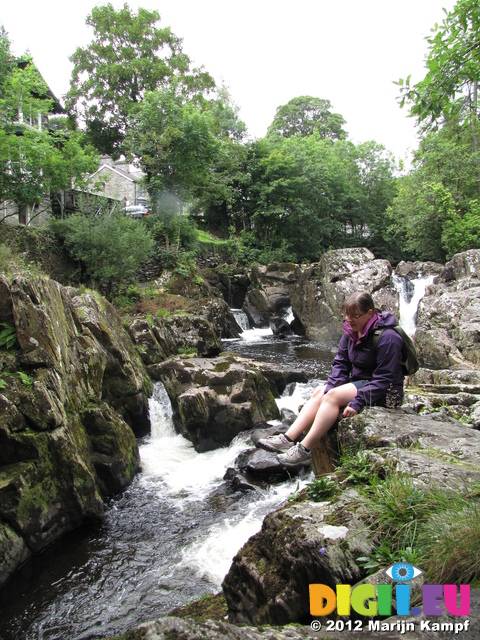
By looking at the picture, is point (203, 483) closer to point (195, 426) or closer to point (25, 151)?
point (195, 426)

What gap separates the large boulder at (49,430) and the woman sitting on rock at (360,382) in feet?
10.7

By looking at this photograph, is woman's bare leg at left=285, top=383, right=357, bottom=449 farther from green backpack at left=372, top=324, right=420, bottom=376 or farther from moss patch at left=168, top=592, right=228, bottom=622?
moss patch at left=168, top=592, right=228, bottom=622

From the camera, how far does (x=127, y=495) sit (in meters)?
6.79

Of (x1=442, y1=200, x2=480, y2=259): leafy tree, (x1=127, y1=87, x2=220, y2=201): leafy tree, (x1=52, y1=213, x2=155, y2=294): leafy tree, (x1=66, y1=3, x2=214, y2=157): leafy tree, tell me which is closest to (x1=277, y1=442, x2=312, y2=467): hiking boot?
(x1=52, y1=213, x2=155, y2=294): leafy tree

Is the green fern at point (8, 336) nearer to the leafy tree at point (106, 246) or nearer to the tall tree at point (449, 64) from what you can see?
the tall tree at point (449, 64)

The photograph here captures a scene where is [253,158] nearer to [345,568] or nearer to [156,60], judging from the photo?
[156,60]

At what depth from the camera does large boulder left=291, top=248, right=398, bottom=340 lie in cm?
1805

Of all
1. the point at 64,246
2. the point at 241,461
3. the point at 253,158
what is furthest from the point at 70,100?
the point at 241,461

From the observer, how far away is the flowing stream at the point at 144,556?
4293mm

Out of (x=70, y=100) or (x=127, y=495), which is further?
(x=70, y=100)

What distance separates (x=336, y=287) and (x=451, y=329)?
22.6ft

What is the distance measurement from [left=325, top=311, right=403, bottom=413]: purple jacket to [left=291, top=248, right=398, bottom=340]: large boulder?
13639 mm

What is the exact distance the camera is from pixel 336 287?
18906 millimetres

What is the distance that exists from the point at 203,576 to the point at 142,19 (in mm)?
35789
